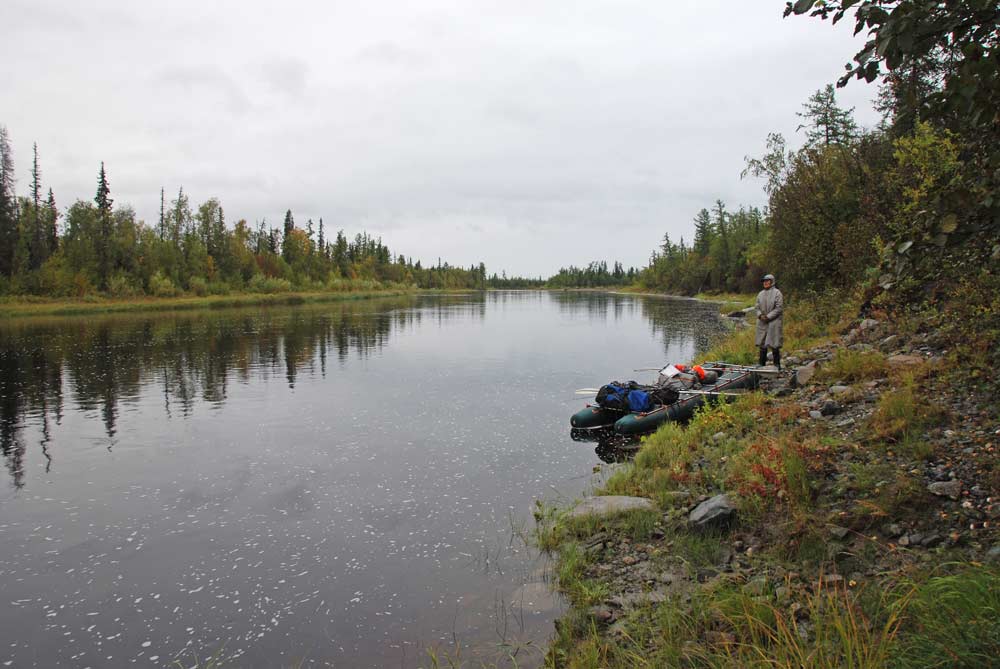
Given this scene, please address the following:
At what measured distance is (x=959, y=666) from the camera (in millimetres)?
3066

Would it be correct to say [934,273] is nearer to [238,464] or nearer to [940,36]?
[940,36]

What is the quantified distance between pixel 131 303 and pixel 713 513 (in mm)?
68686

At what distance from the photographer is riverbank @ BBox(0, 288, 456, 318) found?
5303 centimetres

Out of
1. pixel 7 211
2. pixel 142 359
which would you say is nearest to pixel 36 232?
pixel 7 211

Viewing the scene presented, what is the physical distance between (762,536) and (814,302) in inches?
714

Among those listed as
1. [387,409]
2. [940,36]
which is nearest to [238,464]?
[387,409]

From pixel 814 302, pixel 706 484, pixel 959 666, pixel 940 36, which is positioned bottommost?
pixel 706 484

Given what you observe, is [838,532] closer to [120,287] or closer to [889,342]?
[889,342]

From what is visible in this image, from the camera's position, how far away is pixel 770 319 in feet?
50.3

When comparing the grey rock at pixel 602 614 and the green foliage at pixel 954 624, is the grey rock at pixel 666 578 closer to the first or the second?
the grey rock at pixel 602 614

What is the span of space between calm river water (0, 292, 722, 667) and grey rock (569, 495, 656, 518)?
3.02ft

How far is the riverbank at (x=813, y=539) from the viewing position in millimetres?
3912

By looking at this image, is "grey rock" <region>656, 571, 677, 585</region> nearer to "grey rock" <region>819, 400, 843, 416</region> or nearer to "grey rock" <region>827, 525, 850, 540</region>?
"grey rock" <region>827, 525, 850, 540</region>

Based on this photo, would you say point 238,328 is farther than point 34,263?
No
